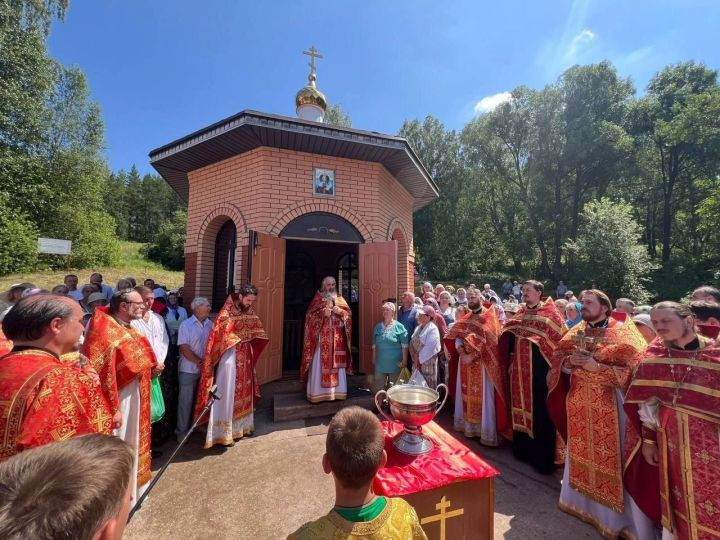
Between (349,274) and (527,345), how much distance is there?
5.94m

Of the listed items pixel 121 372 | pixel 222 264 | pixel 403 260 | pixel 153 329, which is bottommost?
pixel 121 372

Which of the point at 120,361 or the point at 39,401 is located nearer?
the point at 39,401

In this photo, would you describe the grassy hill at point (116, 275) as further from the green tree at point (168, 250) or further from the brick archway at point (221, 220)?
the brick archway at point (221, 220)

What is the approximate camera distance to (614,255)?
2011 cm

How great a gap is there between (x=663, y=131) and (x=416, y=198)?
1050 inches

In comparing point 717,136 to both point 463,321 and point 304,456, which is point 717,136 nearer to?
point 463,321

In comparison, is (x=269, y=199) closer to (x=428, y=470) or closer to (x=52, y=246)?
(x=428, y=470)

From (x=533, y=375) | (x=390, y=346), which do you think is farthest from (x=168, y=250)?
(x=533, y=375)

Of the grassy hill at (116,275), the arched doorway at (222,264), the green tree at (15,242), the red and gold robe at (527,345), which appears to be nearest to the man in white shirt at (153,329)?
the arched doorway at (222,264)

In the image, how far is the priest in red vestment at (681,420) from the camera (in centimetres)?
226

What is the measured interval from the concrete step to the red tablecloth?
11.6 ft

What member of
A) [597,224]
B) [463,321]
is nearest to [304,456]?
[463,321]

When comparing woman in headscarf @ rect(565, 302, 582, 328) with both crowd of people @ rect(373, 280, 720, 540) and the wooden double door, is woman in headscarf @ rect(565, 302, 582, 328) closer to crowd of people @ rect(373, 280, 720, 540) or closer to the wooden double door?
crowd of people @ rect(373, 280, 720, 540)

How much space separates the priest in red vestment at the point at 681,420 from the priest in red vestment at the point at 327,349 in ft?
13.3
